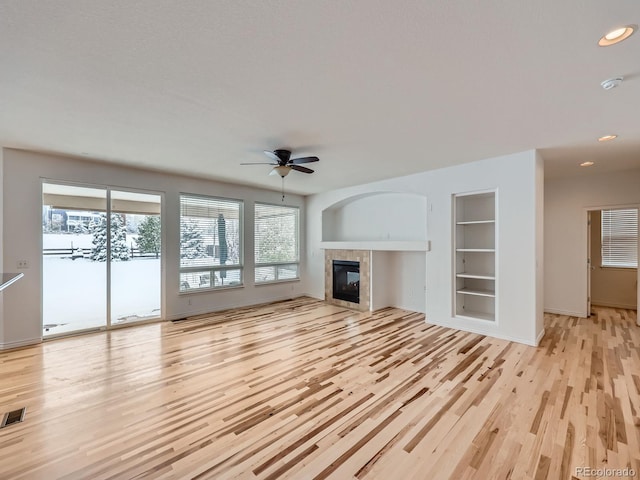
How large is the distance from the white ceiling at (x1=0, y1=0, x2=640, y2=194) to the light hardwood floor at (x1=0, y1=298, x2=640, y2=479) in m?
2.68

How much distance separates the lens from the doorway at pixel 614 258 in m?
5.84

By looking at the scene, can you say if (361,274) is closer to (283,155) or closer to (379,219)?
(379,219)

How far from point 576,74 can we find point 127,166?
583 centimetres

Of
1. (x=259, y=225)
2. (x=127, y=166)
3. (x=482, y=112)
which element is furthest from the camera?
(x=259, y=225)

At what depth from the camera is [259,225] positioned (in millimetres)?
6852

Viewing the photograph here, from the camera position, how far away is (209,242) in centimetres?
602

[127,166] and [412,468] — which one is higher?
[127,166]

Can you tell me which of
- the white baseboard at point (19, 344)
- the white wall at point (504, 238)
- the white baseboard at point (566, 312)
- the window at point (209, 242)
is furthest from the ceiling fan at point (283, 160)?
the white baseboard at point (566, 312)

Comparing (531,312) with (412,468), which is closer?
(412,468)

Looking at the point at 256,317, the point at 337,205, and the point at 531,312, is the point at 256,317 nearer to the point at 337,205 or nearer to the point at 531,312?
the point at 337,205

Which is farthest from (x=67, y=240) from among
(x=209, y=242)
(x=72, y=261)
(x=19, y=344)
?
(x=209, y=242)

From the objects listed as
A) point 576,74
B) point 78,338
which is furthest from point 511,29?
point 78,338

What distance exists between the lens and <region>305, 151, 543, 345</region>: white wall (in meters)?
4.00

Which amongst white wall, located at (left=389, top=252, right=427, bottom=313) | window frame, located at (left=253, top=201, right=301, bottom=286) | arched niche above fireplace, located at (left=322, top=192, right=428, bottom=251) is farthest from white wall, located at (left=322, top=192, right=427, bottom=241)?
window frame, located at (left=253, top=201, right=301, bottom=286)
